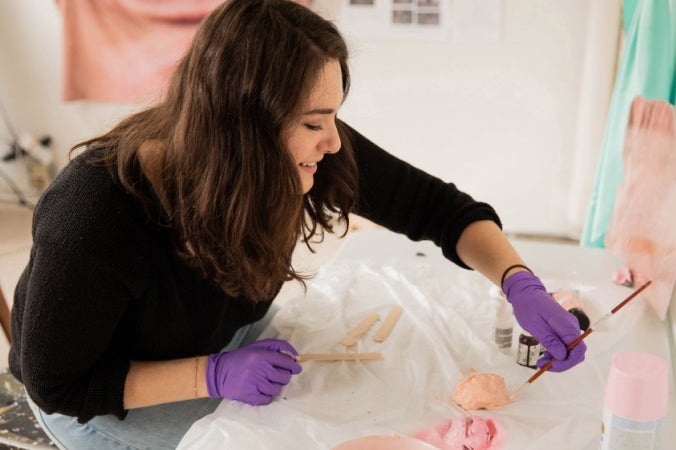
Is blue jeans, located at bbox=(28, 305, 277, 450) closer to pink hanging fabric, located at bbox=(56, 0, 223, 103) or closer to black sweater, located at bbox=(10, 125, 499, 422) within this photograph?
black sweater, located at bbox=(10, 125, 499, 422)

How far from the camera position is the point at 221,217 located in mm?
802

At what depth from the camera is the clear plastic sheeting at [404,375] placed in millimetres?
772

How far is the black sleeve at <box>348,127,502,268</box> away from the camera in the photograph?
3.72 ft

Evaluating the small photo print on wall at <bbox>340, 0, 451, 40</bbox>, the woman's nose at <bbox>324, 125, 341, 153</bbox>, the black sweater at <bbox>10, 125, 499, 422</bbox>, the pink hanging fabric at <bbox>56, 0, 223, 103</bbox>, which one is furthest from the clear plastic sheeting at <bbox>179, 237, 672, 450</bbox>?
the pink hanging fabric at <bbox>56, 0, 223, 103</bbox>

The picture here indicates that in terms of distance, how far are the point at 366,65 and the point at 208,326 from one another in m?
1.72

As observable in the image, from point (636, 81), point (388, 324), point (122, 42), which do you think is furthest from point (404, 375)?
point (122, 42)

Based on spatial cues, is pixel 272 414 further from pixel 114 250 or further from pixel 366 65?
pixel 366 65

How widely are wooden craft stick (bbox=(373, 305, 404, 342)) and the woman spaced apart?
6.4 inches

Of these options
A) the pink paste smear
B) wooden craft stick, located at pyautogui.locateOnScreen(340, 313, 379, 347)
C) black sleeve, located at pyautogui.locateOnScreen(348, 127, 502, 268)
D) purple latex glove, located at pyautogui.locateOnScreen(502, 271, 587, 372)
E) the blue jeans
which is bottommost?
the blue jeans

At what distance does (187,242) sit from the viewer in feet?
2.80

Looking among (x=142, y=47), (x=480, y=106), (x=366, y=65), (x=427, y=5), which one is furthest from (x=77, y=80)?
(x=480, y=106)

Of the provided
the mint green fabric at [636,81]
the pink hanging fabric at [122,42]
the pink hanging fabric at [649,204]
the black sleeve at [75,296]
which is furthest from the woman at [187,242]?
the pink hanging fabric at [122,42]

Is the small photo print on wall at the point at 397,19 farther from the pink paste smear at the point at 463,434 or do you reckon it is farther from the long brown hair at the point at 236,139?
the pink paste smear at the point at 463,434

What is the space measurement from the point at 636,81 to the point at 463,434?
1066mm
